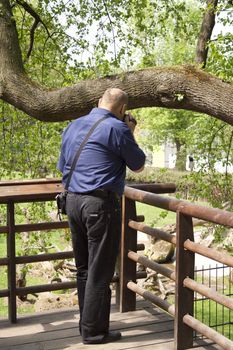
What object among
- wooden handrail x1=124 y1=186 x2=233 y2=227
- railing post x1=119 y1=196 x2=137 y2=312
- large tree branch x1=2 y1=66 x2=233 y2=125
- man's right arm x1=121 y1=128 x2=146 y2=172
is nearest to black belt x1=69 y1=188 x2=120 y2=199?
man's right arm x1=121 y1=128 x2=146 y2=172

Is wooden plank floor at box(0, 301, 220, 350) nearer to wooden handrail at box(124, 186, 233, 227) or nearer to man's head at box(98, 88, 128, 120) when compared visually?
wooden handrail at box(124, 186, 233, 227)

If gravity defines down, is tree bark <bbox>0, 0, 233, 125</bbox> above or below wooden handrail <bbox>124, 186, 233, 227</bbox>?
above

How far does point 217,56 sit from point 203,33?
154cm

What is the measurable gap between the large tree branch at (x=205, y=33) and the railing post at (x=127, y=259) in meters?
3.59

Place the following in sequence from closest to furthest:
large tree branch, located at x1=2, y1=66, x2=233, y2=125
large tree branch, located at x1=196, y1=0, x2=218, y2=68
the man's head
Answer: the man's head, large tree branch, located at x1=2, y1=66, x2=233, y2=125, large tree branch, located at x1=196, y1=0, x2=218, y2=68

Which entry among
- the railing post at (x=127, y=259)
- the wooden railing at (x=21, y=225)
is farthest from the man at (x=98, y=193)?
the railing post at (x=127, y=259)

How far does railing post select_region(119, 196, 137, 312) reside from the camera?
16.3ft

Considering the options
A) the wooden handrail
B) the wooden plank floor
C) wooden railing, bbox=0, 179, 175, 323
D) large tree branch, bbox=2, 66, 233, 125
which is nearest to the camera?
the wooden handrail

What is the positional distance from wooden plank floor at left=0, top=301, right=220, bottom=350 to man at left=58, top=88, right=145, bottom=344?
0.59 feet

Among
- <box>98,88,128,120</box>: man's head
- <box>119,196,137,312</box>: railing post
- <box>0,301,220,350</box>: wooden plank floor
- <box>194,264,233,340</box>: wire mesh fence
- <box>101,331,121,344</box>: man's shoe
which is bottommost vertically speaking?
<box>194,264,233,340</box>: wire mesh fence

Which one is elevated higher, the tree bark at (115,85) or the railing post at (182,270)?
the tree bark at (115,85)

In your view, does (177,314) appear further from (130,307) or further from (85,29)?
(85,29)

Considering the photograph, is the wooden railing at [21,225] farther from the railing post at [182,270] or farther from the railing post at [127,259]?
the railing post at [182,270]

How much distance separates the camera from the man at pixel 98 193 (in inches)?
154
